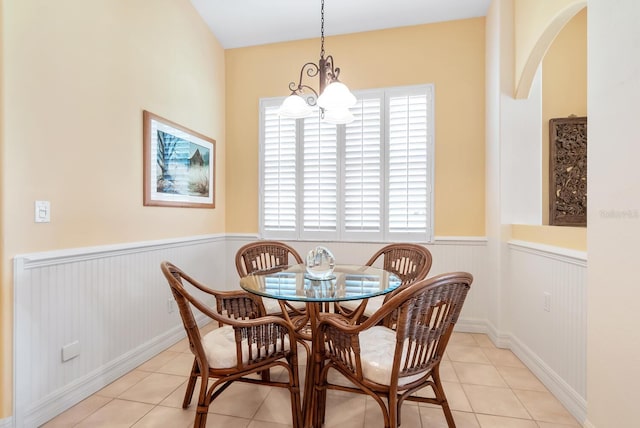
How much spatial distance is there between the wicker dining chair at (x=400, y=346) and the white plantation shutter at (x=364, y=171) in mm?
1906

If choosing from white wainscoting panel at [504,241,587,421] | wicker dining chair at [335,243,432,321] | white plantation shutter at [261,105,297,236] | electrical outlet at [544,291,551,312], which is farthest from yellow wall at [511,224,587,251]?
white plantation shutter at [261,105,297,236]

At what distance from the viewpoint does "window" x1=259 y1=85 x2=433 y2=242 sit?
3.44 meters

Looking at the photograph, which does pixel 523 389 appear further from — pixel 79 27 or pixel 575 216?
pixel 79 27

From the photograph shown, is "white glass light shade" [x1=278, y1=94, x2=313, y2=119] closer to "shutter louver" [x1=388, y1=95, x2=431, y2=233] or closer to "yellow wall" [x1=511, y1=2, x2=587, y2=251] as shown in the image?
"shutter louver" [x1=388, y1=95, x2=431, y2=233]

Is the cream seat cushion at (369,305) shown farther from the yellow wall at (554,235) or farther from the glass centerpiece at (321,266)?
the yellow wall at (554,235)

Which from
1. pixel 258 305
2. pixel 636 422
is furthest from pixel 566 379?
pixel 258 305

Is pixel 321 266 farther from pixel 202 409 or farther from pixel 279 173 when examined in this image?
pixel 279 173

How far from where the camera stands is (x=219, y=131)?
383cm

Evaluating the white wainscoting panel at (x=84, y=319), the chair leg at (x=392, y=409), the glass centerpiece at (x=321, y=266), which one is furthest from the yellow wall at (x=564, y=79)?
the white wainscoting panel at (x=84, y=319)

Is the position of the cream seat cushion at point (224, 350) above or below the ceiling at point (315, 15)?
below

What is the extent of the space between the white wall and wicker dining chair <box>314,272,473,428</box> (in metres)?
0.67

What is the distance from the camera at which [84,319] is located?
7.02 feet

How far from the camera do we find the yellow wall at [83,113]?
1739 millimetres

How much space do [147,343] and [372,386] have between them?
2.12 metres
